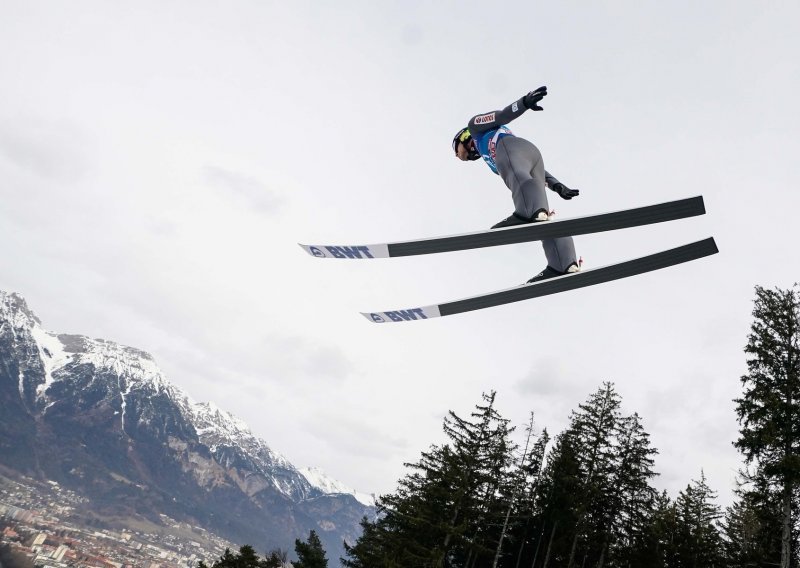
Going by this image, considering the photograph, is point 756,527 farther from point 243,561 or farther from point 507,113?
point 507,113

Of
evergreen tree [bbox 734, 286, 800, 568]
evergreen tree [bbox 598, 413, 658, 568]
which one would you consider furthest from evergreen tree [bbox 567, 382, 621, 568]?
evergreen tree [bbox 734, 286, 800, 568]

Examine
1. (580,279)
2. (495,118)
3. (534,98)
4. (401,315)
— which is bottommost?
(401,315)

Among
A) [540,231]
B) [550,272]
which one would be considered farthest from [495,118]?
[550,272]

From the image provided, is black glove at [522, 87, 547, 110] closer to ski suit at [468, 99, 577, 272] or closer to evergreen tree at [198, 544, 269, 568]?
ski suit at [468, 99, 577, 272]

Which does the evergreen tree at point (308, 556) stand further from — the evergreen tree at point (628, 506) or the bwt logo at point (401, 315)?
→ the bwt logo at point (401, 315)

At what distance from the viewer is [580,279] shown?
6.99m

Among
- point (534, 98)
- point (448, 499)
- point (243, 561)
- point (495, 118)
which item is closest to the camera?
point (534, 98)

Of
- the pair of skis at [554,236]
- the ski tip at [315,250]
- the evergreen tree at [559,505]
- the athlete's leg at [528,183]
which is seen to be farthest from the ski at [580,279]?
the evergreen tree at [559,505]

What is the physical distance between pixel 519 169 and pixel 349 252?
2632mm

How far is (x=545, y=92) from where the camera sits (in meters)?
6.12

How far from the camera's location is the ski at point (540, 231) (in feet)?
19.5

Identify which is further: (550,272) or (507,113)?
(550,272)

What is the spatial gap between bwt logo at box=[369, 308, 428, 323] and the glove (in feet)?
8.80

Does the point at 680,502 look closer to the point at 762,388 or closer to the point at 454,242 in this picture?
the point at 762,388
